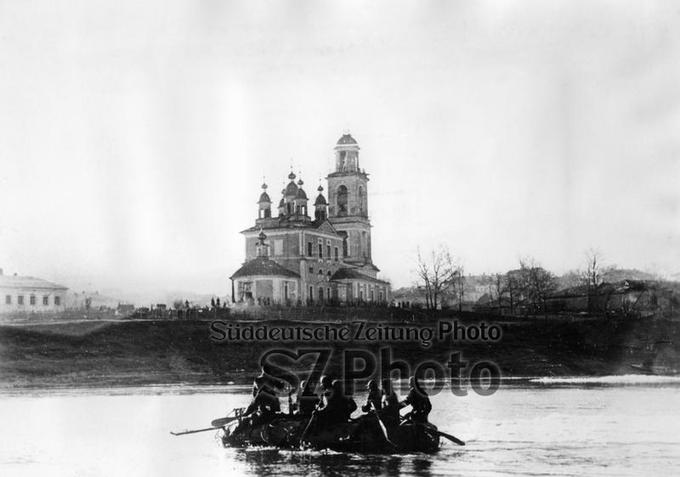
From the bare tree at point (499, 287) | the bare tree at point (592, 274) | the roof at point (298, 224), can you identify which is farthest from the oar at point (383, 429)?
the roof at point (298, 224)

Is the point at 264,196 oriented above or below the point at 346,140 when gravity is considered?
below

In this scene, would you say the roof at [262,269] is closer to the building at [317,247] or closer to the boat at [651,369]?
the building at [317,247]

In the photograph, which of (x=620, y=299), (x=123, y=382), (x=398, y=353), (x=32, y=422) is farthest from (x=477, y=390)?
(x=32, y=422)

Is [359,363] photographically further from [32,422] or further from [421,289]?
[32,422]

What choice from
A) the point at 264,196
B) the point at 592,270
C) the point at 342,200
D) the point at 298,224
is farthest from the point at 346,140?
the point at 298,224

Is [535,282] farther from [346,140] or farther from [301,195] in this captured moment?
[301,195]

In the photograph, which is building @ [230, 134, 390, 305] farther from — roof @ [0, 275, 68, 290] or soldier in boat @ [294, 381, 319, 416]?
soldier in boat @ [294, 381, 319, 416]

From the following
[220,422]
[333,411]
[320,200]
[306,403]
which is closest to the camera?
[333,411]
